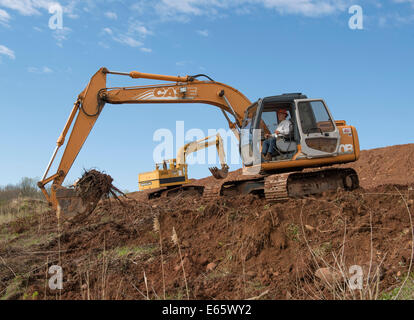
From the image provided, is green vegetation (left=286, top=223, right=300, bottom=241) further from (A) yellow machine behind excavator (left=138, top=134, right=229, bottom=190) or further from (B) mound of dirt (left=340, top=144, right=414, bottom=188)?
(B) mound of dirt (left=340, top=144, right=414, bottom=188)

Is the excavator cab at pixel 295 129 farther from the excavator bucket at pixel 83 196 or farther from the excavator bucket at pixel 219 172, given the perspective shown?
the excavator bucket at pixel 219 172

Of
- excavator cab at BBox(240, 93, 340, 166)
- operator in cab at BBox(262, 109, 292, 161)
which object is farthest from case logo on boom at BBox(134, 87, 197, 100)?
operator in cab at BBox(262, 109, 292, 161)

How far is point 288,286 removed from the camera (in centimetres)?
479

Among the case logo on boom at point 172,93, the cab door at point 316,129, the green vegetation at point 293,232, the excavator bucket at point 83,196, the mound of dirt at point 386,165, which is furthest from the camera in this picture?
the mound of dirt at point 386,165

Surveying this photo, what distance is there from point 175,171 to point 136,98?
6.23 meters

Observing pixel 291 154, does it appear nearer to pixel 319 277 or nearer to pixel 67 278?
pixel 319 277

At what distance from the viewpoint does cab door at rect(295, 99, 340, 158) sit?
27.5 ft

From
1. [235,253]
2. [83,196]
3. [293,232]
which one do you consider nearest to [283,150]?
[293,232]

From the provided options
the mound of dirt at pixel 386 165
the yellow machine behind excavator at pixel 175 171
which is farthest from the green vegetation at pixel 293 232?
the mound of dirt at pixel 386 165

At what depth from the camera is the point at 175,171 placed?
16.5m

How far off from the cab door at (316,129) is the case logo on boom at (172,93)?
342cm

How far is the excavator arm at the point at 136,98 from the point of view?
31.8 feet

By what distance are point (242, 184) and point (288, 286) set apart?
A: 15.2 ft

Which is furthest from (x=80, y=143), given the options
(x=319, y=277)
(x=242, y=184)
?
(x=319, y=277)
